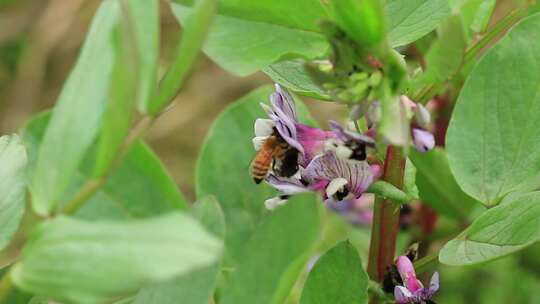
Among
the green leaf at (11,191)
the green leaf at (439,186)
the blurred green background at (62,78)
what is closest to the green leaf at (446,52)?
the green leaf at (11,191)

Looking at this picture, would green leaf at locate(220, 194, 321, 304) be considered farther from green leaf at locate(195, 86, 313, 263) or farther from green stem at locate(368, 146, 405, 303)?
green leaf at locate(195, 86, 313, 263)

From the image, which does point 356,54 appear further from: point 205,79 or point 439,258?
point 205,79

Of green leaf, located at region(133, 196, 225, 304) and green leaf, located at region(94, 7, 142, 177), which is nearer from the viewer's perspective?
green leaf, located at region(94, 7, 142, 177)

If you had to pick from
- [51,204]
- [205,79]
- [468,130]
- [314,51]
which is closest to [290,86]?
[314,51]

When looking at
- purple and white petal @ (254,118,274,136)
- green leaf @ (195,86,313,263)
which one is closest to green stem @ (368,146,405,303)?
purple and white petal @ (254,118,274,136)

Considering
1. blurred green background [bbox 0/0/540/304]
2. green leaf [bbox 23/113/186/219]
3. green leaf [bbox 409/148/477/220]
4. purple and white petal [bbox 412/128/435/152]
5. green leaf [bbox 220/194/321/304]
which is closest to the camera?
green leaf [bbox 220/194/321/304]

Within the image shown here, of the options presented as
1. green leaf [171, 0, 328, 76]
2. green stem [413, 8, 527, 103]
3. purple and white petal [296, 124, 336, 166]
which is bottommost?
purple and white petal [296, 124, 336, 166]

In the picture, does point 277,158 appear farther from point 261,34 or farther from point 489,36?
point 489,36
